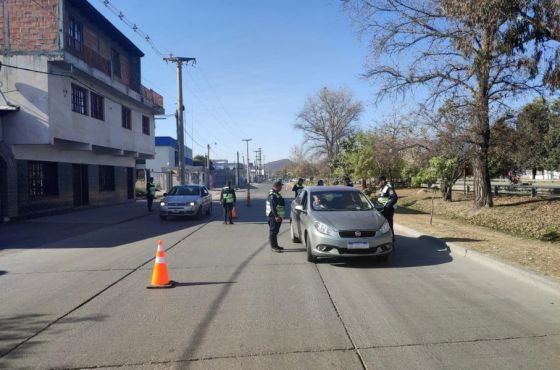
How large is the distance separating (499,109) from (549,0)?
406 inches

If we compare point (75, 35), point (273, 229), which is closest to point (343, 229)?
point (273, 229)

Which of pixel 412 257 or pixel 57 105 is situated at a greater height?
pixel 57 105

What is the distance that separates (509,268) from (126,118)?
2604 centimetres

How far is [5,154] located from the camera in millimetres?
17641

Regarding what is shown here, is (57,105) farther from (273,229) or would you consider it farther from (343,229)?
(343,229)

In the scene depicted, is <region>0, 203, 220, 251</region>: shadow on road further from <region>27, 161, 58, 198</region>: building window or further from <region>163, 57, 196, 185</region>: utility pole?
<region>163, 57, 196, 185</region>: utility pole

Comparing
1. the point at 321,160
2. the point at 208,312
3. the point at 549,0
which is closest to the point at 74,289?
the point at 208,312

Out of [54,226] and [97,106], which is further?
[97,106]

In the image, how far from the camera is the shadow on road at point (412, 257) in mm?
9016

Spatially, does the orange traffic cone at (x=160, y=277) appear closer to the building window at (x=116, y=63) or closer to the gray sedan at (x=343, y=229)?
the gray sedan at (x=343, y=229)

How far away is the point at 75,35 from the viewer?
22.5m

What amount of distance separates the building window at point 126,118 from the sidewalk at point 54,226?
7.75 meters

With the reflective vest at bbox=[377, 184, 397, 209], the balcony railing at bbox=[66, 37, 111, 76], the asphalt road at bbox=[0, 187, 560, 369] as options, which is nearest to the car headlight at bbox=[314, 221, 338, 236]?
the asphalt road at bbox=[0, 187, 560, 369]

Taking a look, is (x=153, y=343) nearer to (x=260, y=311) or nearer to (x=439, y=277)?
(x=260, y=311)
